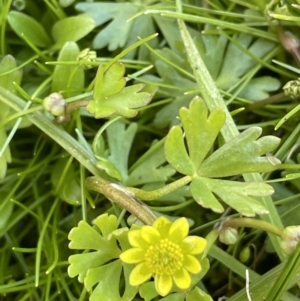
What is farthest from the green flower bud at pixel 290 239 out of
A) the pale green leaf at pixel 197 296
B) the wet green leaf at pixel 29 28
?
the wet green leaf at pixel 29 28

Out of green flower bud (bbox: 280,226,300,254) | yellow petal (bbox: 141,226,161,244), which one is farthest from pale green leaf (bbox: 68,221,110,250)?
green flower bud (bbox: 280,226,300,254)

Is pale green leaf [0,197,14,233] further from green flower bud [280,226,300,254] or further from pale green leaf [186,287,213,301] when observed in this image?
green flower bud [280,226,300,254]

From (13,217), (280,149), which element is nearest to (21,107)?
(13,217)

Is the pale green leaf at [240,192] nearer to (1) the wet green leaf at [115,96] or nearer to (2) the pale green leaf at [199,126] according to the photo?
(2) the pale green leaf at [199,126]

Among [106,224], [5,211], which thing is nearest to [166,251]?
[106,224]

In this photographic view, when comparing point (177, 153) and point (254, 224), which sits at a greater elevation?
point (177, 153)

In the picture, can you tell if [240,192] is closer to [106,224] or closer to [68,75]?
[106,224]
